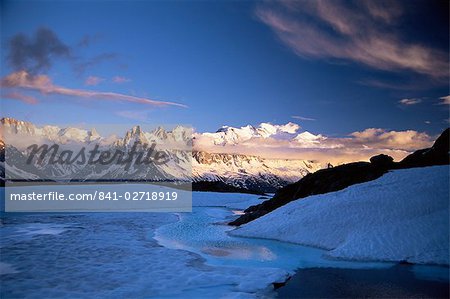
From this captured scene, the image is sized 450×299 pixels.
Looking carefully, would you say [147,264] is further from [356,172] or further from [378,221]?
[356,172]

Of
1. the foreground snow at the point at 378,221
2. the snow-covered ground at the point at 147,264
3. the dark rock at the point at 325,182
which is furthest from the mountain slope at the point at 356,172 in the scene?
the snow-covered ground at the point at 147,264

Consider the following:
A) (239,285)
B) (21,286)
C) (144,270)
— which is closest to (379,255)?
(239,285)

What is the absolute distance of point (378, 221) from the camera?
1844 cm

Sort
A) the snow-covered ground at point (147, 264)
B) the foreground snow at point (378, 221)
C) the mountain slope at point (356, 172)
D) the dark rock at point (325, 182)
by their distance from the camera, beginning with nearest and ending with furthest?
the snow-covered ground at point (147, 264) < the foreground snow at point (378, 221) < the mountain slope at point (356, 172) < the dark rock at point (325, 182)

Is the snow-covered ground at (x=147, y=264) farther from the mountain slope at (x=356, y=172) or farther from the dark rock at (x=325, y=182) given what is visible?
the mountain slope at (x=356, y=172)

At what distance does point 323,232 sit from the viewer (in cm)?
2006

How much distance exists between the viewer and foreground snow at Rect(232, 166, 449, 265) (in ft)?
51.5

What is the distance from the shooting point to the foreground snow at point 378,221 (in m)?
15.7

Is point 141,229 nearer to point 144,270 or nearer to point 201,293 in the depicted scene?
point 144,270

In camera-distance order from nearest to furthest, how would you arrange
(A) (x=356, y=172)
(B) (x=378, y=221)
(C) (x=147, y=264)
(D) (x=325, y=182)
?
(C) (x=147, y=264)
(B) (x=378, y=221)
(A) (x=356, y=172)
(D) (x=325, y=182)

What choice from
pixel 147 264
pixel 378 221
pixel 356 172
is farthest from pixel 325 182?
pixel 147 264

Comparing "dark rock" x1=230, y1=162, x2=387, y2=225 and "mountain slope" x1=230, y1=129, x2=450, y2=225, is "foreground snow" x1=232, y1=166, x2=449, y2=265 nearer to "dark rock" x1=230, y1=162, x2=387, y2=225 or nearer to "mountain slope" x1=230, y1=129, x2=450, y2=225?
"dark rock" x1=230, y1=162, x2=387, y2=225

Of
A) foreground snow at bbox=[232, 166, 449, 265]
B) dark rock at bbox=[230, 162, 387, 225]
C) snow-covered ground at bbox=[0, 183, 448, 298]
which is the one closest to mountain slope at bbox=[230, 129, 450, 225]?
dark rock at bbox=[230, 162, 387, 225]

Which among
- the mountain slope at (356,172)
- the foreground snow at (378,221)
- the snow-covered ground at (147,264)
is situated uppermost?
the mountain slope at (356,172)
